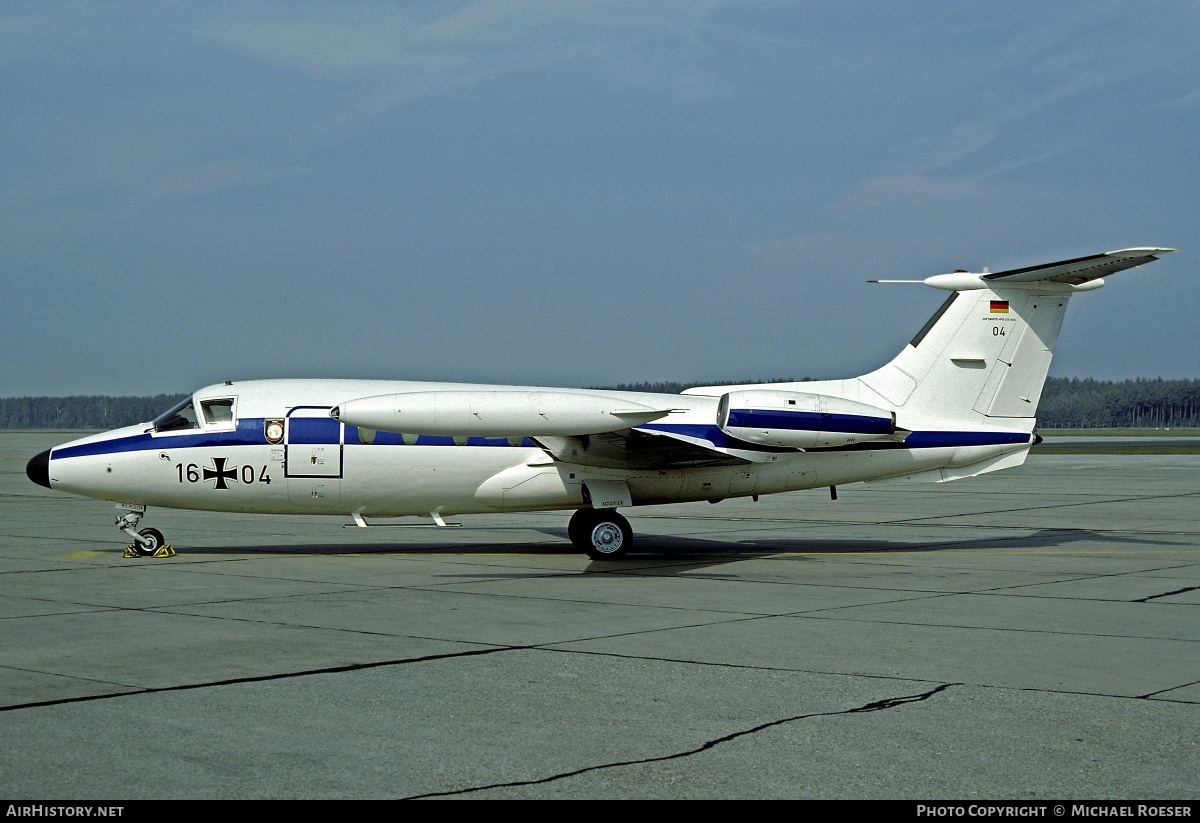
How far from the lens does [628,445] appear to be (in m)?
18.2

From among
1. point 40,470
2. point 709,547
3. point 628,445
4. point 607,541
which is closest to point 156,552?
point 40,470

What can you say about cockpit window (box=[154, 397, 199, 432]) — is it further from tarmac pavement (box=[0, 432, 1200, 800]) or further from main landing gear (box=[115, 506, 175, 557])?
tarmac pavement (box=[0, 432, 1200, 800])

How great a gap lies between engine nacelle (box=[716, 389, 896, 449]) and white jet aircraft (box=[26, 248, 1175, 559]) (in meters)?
0.02

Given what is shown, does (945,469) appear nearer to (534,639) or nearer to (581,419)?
(581,419)

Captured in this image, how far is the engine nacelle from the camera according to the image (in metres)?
17.7

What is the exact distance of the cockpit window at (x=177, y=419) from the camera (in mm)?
18703

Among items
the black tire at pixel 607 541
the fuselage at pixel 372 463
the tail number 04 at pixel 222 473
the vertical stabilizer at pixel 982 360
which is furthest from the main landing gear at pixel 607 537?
the tail number 04 at pixel 222 473

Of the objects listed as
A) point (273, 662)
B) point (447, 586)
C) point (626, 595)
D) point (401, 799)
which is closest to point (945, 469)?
point (626, 595)

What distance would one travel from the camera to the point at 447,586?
14961 millimetres

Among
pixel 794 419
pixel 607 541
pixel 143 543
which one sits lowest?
pixel 607 541

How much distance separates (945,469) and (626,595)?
7474mm

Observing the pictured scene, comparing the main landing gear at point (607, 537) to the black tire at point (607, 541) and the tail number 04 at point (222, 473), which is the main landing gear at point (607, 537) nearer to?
the black tire at point (607, 541)

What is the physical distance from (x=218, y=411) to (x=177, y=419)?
0.68 metres

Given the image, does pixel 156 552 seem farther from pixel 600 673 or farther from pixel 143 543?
pixel 600 673
